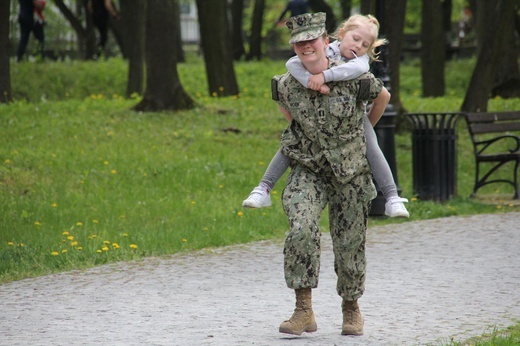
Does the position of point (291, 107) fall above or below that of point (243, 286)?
above

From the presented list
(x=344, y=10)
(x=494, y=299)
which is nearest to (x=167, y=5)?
(x=494, y=299)

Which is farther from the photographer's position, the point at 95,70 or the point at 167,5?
the point at 95,70

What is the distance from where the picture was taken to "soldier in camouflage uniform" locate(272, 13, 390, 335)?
18.6 feet

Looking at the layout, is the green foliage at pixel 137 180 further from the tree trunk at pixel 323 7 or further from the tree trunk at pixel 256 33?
the tree trunk at pixel 256 33

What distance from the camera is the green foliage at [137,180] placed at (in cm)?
962

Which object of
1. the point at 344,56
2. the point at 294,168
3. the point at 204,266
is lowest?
the point at 204,266

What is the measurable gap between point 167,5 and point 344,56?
11.7 meters

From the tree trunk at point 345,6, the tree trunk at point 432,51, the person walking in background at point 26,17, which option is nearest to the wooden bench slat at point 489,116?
the tree trunk at point 432,51

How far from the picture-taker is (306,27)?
5668 mm

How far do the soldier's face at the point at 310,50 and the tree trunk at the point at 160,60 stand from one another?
11.6 metres

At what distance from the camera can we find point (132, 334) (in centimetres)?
596

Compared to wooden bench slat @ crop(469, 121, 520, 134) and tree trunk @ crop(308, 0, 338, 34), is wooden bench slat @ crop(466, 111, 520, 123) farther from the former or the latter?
tree trunk @ crop(308, 0, 338, 34)

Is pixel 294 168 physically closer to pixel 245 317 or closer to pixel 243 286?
pixel 245 317

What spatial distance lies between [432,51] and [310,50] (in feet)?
66.5
